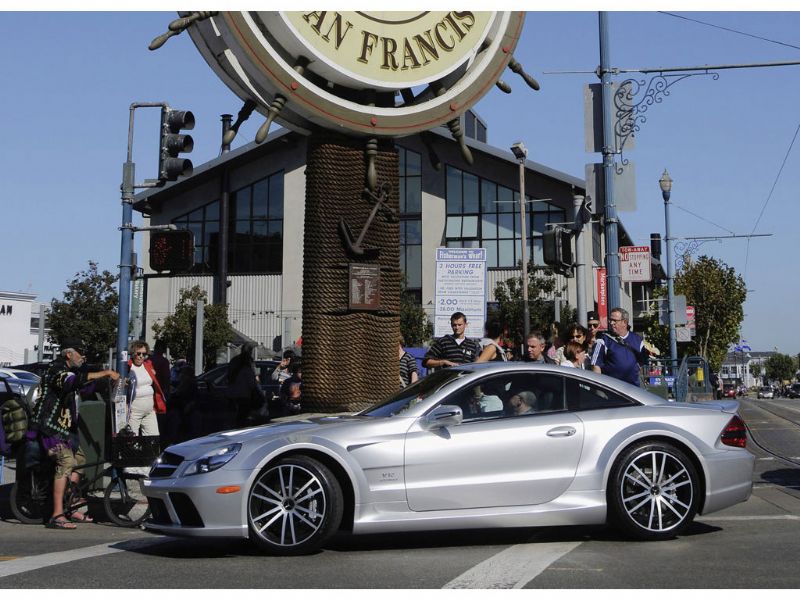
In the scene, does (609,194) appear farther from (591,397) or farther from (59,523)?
(59,523)

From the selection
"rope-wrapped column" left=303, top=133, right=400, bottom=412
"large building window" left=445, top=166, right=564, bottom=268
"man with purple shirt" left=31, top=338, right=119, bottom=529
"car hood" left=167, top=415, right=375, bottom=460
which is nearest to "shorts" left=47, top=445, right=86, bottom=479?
"man with purple shirt" left=31, top=338, right=119, bottom=529

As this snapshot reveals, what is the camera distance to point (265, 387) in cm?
2292

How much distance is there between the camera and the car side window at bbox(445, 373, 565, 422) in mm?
7715

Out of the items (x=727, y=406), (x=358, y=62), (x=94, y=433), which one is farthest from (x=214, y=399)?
(x=727, y=406)

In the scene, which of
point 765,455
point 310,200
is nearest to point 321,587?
point 310,200

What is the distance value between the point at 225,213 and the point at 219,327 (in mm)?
9555

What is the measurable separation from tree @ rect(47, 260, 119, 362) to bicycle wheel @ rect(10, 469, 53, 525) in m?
37.8

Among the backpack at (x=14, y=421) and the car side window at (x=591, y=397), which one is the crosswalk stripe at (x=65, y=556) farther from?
the car side window at (x=591, y=397)

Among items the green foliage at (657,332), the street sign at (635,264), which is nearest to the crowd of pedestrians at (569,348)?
the street sign at (635,264)

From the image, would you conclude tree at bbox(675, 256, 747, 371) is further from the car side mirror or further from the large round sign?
the car side mirror

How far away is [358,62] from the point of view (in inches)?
514

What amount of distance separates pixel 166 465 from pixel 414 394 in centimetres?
191
